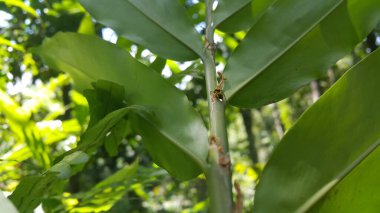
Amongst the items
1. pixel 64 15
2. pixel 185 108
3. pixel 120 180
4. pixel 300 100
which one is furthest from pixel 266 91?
pixel 300 100

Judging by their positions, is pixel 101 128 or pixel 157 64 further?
pixel 157 64

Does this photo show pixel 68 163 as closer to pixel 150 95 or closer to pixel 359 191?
pixel 150 95

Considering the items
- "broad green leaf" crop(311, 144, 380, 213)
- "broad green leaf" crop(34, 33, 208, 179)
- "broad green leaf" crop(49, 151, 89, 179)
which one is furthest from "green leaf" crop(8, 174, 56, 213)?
"broad green leaf" crop(311, 144, 380, 213)

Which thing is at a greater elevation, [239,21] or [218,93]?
[239,21]

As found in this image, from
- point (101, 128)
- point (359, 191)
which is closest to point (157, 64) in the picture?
point (101, 128)

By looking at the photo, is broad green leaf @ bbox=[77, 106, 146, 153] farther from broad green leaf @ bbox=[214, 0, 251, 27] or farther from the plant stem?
broad green leaf @ bbox=[214, 0, 251, 27]

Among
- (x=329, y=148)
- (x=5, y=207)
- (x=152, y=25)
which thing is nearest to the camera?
(x=5, y=207)

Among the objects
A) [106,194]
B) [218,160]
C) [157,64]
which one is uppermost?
[157,64]

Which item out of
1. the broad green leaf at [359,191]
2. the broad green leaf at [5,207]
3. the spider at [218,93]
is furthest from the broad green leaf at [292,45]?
the broad green leaf at [5,207]
